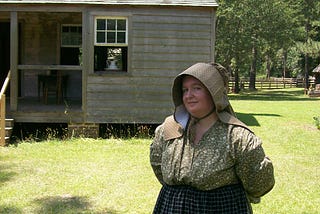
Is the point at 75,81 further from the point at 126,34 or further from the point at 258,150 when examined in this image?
the point at 258,150

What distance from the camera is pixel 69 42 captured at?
46.2 feet

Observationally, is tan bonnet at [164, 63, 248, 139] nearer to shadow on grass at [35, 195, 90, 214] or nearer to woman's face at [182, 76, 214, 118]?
woman's face at [182, 76, 214, 118]

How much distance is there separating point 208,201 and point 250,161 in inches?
13.1

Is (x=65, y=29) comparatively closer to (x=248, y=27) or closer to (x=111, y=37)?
(x=111, y=37)

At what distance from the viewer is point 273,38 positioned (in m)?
34.2

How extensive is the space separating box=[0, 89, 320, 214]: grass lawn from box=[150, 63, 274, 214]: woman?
334 cm

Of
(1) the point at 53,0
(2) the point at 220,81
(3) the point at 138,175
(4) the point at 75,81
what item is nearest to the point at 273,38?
(4) the point at 75,81

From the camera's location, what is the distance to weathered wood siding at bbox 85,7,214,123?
1114cm

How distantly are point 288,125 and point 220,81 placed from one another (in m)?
13.4

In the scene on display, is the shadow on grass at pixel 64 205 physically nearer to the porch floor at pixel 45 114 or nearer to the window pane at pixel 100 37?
the porch floor at pixel 45 114

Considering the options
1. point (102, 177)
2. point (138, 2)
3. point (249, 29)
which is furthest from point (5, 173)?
point (249, 29)

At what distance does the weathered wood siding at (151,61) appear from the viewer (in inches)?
439

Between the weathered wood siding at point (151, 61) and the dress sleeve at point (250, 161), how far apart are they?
8.66 m

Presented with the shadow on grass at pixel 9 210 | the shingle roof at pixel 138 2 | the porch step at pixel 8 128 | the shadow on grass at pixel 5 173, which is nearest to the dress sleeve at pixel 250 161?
the shadow on grass at pixel 9 210
